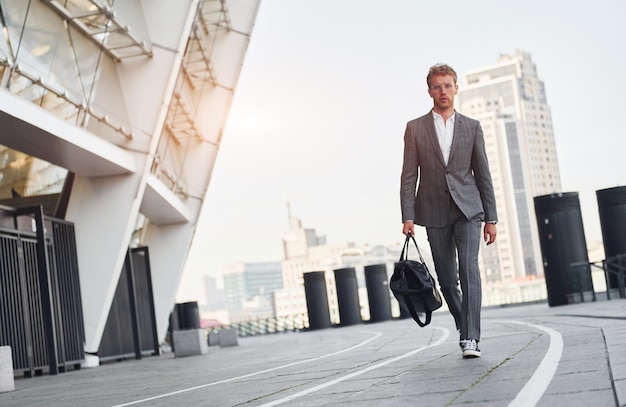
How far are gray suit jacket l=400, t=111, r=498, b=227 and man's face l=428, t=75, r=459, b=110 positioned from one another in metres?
0.16

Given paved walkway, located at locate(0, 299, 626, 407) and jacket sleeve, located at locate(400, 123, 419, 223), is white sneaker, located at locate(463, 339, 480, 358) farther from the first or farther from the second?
jacket sleeve, located at locate(400, 123, 419, 223)

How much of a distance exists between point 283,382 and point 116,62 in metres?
17.5

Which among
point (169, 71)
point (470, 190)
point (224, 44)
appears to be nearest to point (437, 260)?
point (470, 190)

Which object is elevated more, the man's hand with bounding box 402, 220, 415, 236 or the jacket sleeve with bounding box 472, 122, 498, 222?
the jacket sleeve with bounding box 472, 122, 498, 222

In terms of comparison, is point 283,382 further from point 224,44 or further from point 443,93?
point 224,44

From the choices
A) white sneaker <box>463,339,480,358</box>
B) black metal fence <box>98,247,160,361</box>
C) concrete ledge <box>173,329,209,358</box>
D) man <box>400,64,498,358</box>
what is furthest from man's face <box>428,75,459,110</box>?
black metal fence <box>98,247,160,361</box>

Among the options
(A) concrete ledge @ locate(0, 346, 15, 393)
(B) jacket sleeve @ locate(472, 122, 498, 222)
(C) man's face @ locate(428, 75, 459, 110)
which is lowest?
(A) concrete ledge @ locate(0, 346, 15, 393)

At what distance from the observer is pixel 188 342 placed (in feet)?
73.2

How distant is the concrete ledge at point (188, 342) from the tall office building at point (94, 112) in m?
2.08

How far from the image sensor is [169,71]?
23.4 metres

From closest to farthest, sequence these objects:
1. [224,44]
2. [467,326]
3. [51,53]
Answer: [467,326] < [51,53] < [224,44]

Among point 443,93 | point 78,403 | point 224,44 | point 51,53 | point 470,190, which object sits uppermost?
point 224,44

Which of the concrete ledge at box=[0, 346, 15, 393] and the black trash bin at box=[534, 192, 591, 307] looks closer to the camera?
the concrete ledge at box=[0, 346, 15, 393]

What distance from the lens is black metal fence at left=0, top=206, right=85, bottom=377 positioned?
19.0 m
